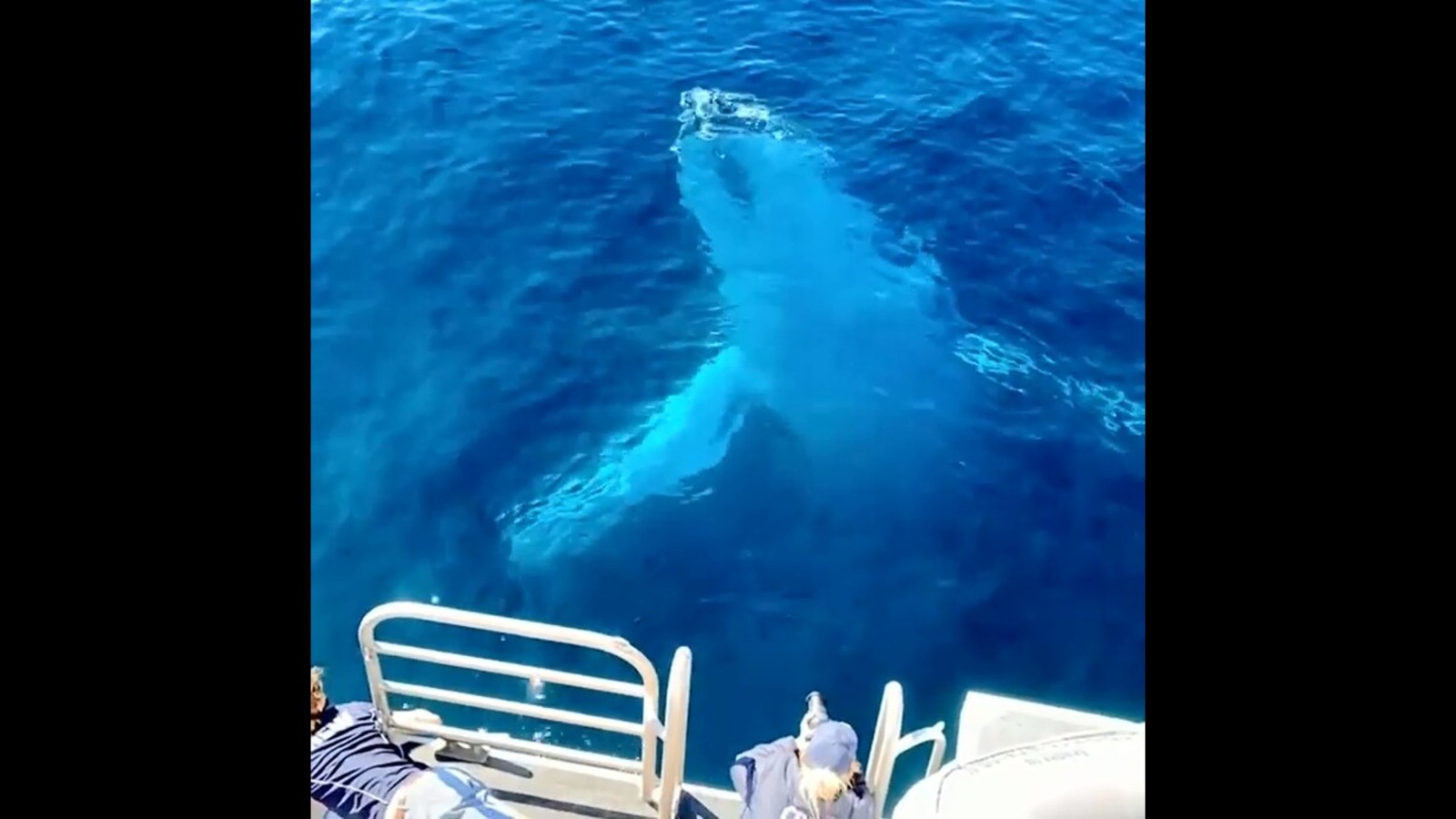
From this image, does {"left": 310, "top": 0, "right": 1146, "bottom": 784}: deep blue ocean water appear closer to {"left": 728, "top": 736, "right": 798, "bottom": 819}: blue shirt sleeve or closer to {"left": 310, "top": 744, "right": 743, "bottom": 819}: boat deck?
{"left": 310, "top": 744, "right": 743, "bottom": 819}: boat deck

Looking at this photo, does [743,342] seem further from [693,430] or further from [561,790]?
[561,790]

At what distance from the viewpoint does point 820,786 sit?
9.00 ft

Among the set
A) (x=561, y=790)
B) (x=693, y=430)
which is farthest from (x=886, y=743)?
(x=693, y=430)

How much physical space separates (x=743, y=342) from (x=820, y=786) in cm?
600

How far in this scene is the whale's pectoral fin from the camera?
7691 millimetres

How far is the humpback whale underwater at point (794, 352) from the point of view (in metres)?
7.67

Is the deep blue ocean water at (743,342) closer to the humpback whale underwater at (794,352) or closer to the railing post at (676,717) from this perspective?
the humpback whale underwater at (794,352)

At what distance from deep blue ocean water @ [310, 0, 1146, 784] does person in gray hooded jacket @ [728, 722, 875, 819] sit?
3.26 metres

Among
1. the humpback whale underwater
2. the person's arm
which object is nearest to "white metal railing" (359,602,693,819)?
the person's arm
